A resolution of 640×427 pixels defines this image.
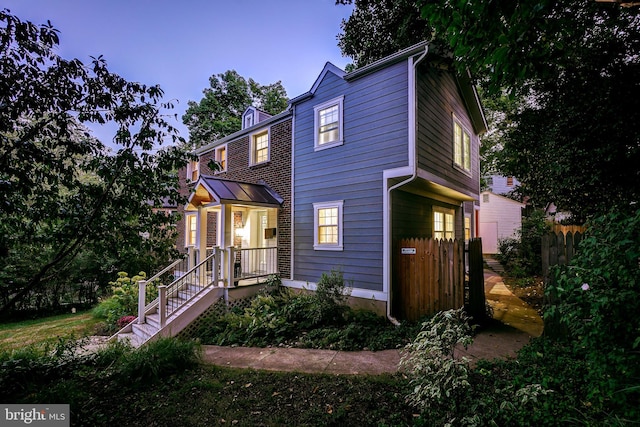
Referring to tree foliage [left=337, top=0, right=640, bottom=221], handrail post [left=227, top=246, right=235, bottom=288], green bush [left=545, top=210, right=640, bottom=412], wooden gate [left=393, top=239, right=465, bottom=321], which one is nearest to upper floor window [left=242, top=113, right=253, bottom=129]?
tree foliage [left=337, top=0, right=640, bottom=221]

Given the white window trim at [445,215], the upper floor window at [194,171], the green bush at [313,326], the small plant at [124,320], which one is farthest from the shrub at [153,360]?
the upper floor window at [194,171]

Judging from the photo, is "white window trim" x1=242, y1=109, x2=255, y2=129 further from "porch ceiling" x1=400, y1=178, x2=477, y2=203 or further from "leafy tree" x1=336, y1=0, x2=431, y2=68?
"porch ceiling" x1=400, y1=178, x2=477, y2=203

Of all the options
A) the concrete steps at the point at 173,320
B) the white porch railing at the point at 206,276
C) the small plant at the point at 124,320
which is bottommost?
the small plant at the point at 124,320

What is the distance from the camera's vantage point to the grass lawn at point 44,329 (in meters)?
7.93

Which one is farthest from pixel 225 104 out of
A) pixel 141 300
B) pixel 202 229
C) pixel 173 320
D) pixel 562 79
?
pixel 562 79

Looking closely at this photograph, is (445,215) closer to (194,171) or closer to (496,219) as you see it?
(194,171)

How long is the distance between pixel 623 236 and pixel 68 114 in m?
6.31

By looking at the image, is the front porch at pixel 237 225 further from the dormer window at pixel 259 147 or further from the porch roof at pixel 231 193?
the dormer window at pixel 259 147

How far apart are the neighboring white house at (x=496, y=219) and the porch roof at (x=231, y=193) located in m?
18.3

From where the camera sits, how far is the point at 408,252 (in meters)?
7.18

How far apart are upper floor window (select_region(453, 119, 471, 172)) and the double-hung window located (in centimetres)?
186

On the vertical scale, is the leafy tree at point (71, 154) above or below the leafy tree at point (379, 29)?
below

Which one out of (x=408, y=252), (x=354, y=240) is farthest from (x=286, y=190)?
(x=408, y=252)

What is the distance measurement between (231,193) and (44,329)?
7412 mm
